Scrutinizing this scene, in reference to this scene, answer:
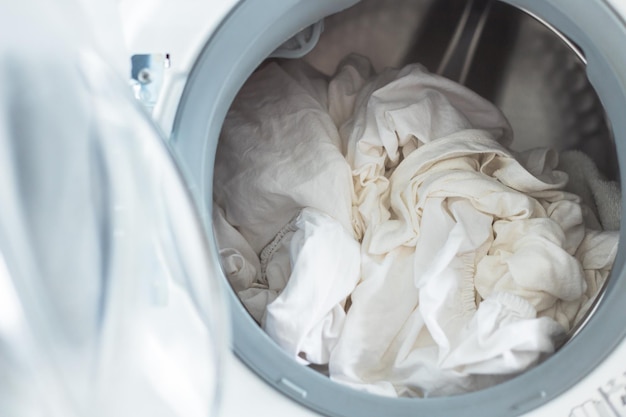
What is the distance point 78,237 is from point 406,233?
512 mm

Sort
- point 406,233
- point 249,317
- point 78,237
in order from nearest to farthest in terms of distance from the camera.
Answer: point 78,237 → point 249,317 → point 406,233

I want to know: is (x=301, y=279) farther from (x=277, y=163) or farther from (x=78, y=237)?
(x=78, y=237)

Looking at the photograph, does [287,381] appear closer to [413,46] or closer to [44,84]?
[44,84]

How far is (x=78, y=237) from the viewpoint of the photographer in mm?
583

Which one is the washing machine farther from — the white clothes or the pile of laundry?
the white clothes

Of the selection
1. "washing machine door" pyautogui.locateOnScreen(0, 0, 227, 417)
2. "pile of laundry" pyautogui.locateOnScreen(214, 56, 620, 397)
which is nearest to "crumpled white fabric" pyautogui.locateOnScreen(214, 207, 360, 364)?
"pile of laundry" pyautogui.locateOnScreen(214, 56, 620, 397)

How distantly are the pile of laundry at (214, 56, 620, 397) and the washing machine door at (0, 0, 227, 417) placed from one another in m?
0.30

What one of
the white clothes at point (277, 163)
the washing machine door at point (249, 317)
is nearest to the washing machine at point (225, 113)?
the washing machine door at point (249, 317)

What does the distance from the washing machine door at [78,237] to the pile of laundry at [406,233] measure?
0.30 m

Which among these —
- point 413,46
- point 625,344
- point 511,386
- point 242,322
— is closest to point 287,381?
point 242,322

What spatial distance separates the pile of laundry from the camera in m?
0.92

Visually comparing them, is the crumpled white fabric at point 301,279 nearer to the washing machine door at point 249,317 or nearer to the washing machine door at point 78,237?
the washing machine door at point 249,317

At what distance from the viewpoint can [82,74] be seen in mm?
605

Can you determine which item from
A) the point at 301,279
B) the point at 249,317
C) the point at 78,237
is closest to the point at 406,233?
the point at 301,279
